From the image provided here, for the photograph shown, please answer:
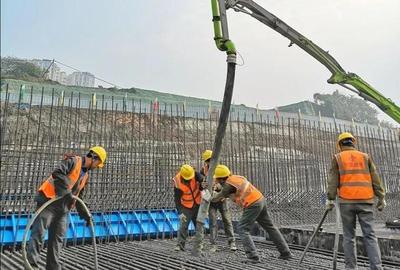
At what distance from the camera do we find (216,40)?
452 cm

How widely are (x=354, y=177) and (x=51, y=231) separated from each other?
3.76m

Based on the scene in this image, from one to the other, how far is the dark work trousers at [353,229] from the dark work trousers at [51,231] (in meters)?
3.43

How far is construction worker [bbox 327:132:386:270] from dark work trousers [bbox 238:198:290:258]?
4.11ft

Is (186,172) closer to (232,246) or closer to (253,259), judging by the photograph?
(232,246)

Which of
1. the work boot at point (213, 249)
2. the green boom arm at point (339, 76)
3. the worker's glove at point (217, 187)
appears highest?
the green boom arm at point (339, 76)

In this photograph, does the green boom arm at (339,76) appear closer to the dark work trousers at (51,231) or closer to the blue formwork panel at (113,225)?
the blue formwork panel at (113,225)

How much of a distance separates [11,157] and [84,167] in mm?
3827

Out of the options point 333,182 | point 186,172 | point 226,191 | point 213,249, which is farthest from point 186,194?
point 333,182

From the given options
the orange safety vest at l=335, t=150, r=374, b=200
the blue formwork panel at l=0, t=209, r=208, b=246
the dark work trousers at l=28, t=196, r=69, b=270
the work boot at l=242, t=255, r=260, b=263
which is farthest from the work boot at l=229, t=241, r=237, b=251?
the dark work trousers at l=28, t=196, r=69, b=270

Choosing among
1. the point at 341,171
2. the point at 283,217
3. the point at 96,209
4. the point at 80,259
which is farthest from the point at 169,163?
the point at 341,171

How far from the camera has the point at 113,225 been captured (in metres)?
7.64

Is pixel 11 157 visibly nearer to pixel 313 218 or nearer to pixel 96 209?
pixel 96 209

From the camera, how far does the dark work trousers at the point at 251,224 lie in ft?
17.4

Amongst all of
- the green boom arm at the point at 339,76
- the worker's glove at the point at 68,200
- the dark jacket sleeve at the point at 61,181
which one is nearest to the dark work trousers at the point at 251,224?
the worker's glove at the point at 68,200
